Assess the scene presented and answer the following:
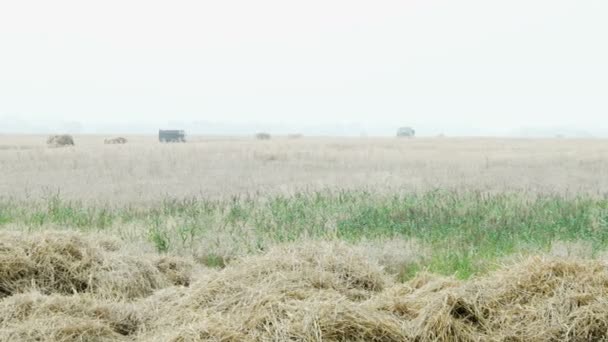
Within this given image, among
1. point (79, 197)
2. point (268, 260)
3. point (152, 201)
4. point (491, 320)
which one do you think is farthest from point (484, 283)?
point (79, 197)

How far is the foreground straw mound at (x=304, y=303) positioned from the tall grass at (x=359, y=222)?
2.21 m

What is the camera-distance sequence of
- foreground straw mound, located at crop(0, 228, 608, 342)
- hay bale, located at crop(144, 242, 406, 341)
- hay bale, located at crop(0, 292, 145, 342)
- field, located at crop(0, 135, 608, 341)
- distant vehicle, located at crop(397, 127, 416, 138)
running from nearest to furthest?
hay bale, located at crop(144, 242, 406, 341), foreground straw mound, located at crop(0, 228, 608, 342), field, located at crop(0, 135, 608, 341), hay bale, located at crop(0, 292, 145, 342), distant vehicle, located at crop(397, 127, 416, 138)

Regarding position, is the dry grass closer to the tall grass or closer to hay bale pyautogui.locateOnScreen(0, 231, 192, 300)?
the tall grass

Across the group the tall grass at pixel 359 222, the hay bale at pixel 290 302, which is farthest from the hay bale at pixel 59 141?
the hay bale at pixel 290 302

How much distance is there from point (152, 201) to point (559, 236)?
8475 mm

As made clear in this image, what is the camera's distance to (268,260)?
23.1 ft

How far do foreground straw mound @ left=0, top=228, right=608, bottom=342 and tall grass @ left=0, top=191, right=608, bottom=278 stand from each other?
221cm

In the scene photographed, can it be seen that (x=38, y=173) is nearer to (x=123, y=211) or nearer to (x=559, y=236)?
(x=123, y=211)

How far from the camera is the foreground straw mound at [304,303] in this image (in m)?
5.62

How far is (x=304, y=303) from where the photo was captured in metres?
5.80

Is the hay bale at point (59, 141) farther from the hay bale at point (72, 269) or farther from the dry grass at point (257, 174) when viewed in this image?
the hay bale at point (72, 269)

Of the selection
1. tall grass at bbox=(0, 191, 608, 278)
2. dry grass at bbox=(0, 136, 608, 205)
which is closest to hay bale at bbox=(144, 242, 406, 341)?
tall grass at bbox=(0, 191, 608, 278)

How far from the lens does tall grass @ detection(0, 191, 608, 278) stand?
10539mm

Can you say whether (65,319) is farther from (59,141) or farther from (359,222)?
(59,141)
